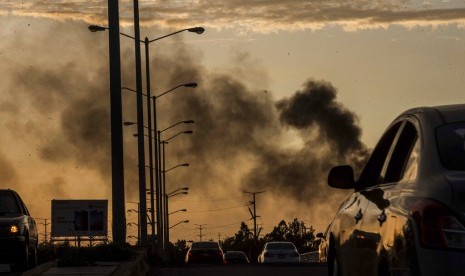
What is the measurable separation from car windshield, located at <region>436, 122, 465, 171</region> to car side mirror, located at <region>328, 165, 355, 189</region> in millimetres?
2175

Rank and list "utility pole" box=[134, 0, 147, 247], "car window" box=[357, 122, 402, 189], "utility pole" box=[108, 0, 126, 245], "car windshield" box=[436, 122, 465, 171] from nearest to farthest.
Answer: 1. "car windshield" box=[436, 122, 465, 171]
2. "car window" box=[357, 122, 402, 189]
3. "utility pole" box=[108, 0, 126, 245]
4. "utility pole" box=[134, 0, 147, 247]

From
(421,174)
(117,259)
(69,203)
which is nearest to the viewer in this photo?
(421,174)

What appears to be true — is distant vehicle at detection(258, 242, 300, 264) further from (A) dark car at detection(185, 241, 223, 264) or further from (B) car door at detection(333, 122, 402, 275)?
(B) car door at detection(333, 122, 402, 275)

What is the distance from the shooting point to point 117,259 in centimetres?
2212

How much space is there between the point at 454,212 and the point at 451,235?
0.12 meters

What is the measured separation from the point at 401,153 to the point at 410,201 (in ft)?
4.73

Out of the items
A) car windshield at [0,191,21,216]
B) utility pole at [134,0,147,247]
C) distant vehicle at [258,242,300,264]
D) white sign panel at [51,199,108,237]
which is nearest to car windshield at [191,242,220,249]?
distant vehicle at [258,242,300,264]

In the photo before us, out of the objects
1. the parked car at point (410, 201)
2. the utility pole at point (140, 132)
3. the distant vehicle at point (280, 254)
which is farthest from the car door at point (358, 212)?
the distant vehicle at point (280, 254)

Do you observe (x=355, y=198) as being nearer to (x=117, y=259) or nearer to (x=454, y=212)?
(x=454, y=212)

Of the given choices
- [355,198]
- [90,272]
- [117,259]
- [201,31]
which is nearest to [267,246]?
[201,31]

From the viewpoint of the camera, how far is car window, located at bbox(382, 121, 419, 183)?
832 centimetres

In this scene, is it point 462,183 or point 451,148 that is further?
point 451,148

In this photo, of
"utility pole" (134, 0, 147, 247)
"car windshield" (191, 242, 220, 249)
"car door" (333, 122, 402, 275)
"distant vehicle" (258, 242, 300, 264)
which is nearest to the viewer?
"car door" (333, 122, 402, 275)

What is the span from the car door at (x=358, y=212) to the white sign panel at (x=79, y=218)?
114ft
